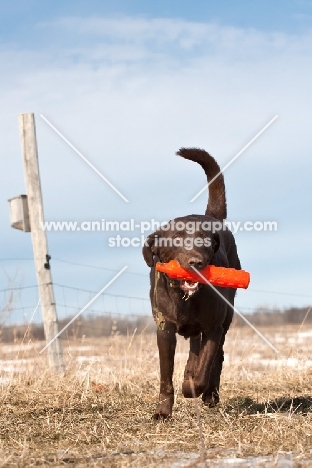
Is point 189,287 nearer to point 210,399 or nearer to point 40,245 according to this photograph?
point 210,399

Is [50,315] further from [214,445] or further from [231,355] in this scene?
[214,445]

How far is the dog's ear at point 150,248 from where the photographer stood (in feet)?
17.2

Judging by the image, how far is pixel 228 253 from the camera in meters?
6.17

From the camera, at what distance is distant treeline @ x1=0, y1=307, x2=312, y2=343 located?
8852 millimetres

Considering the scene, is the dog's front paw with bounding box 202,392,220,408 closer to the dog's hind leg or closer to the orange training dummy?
the dog's hind leg

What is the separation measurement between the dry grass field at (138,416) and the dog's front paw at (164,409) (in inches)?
3.0

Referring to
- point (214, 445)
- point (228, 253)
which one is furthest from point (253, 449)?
point (228, 253)

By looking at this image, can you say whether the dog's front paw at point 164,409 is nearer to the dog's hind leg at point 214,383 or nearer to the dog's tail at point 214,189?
the dog's hind leg at point 214,383

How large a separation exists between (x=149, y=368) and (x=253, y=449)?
420 centimetres

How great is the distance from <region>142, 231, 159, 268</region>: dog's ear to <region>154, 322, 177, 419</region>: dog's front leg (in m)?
0.47

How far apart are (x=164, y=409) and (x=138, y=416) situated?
307 mm

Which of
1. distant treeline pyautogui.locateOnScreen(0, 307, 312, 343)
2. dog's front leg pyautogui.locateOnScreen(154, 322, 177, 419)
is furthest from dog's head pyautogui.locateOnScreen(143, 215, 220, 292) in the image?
distant treeline pyautogui.locateOnScreen(0, 307, 312, 343)

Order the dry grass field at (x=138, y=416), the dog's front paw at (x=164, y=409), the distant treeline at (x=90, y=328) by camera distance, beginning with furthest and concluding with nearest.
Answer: the distant treeline at (x=90, y=328)
the dog's front paw at (x=164, y=409)
the dry grass field at (x=138, y=416)

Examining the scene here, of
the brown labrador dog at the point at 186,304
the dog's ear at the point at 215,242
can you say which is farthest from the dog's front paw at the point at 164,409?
the dog's ear at the point at 215,242
